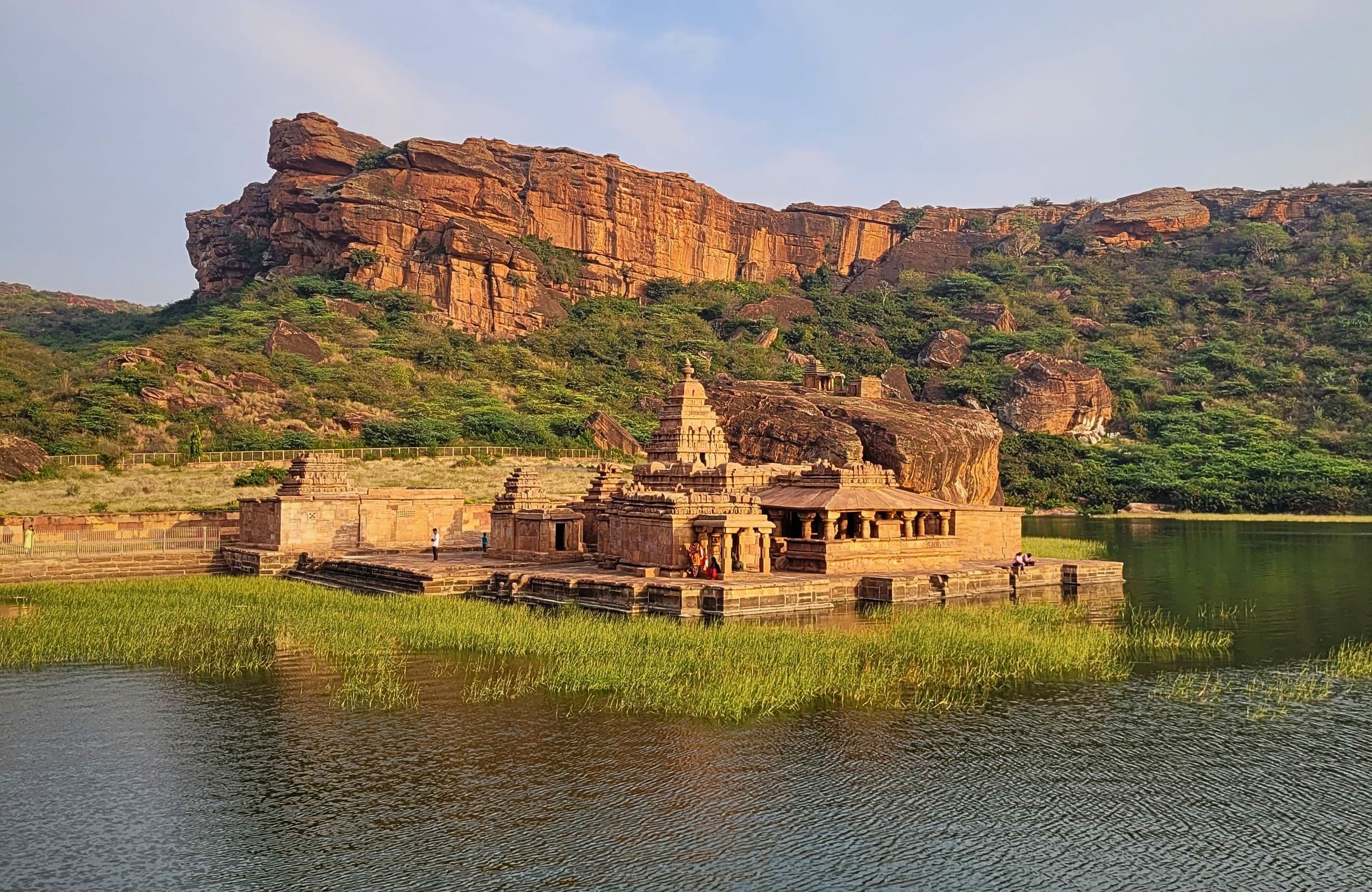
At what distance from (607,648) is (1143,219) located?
106 m

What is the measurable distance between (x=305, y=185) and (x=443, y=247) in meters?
11.5

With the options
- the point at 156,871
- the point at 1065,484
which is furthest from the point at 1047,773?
the point at 1065,484

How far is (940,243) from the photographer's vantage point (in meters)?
111

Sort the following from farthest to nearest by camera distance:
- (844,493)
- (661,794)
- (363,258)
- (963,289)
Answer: (963,289) → (363,258) → (844,493) → (661,794)

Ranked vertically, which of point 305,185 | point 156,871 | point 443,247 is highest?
point 305,185

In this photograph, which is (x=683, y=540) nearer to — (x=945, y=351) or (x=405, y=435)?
(x=405, y=435)

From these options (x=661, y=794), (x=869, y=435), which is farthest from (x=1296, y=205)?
(x=661, y=794)

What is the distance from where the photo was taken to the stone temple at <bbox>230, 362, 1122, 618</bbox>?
24797 mm

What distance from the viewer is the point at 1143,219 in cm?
11000

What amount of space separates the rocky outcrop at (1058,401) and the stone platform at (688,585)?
136 ft

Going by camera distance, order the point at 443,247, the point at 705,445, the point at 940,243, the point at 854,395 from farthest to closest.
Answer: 1. the point at 940,243
2. the point at 443,247
3. the point at 854,395
4. the point at 705,445

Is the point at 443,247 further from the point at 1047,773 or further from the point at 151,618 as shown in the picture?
the point at 1047,773

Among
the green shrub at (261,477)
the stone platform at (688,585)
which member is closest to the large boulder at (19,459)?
the green shrub at (261,477)

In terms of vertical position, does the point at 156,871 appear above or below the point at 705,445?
below
